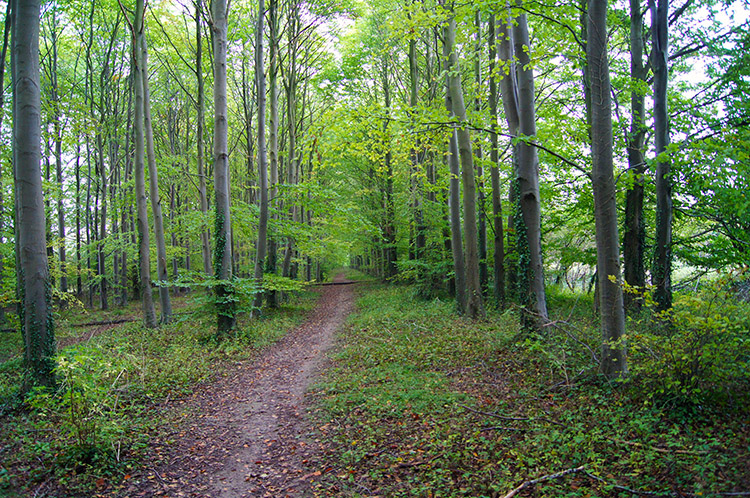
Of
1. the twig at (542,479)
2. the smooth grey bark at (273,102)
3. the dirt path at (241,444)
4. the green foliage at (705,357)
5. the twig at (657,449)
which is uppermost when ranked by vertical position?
the smooth grey bark at (273,102)

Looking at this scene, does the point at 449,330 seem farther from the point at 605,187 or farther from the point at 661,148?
the point at 661,148

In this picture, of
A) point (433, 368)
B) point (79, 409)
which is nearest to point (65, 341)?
point (79, 409)

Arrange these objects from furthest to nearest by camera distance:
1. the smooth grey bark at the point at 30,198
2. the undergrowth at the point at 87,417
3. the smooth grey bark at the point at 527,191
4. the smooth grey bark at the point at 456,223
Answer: the smooth grey bark at the point at 456,223 < the smooth grey bark at the point at 527,191 < the smooth grey bark at the point at 30,198 < the undergrowth at the point at 87,417

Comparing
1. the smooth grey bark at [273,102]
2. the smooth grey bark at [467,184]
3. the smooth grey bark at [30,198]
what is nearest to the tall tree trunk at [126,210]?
the smooth grey bark at [273,102]

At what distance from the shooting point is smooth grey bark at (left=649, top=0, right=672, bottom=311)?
7.76 meters

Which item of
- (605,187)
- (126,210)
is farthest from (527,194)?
(126,210)

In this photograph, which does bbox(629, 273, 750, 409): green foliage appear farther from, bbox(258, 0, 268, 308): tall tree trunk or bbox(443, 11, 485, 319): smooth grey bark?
bbox(258, 0, 268, 308): tall tree trunk

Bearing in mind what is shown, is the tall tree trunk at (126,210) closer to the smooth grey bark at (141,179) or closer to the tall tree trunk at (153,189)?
the tall tree trunk at (153,189)

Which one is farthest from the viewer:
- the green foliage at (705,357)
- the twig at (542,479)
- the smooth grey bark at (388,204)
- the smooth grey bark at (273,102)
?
the smooth grey bark at (388,204)

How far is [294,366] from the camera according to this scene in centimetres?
824

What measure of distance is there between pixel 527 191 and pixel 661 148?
3256 mm

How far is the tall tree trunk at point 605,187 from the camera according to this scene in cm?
475

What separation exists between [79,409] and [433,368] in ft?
16.2

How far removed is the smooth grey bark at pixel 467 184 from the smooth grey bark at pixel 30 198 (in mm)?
8107
